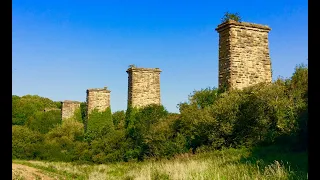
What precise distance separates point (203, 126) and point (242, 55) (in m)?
4.13

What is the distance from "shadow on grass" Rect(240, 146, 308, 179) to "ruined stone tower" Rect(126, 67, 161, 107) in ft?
46.9

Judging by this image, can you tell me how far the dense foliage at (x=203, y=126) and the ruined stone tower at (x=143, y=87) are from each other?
109cm

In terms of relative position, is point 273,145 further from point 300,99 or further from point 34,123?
point 34,123

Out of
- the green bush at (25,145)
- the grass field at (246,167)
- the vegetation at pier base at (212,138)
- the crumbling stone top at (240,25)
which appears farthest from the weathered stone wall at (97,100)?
the grass field at (246,167)

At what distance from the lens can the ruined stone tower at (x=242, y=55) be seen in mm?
17312

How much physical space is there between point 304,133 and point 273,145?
164 cm

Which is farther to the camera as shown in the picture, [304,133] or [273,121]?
[273,121]

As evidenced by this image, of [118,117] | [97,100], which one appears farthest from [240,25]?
[118,117]

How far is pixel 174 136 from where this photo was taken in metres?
20.8

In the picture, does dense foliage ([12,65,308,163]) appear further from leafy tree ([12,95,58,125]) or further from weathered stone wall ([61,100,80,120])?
leafy tree ([12,95,58,125])

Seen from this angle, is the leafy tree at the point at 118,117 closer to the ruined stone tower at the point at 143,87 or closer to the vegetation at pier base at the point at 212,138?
the vegetation at pier base at the point at 212,138

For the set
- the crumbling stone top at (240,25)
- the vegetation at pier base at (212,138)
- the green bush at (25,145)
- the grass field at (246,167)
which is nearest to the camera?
the grass field at (246,167)
